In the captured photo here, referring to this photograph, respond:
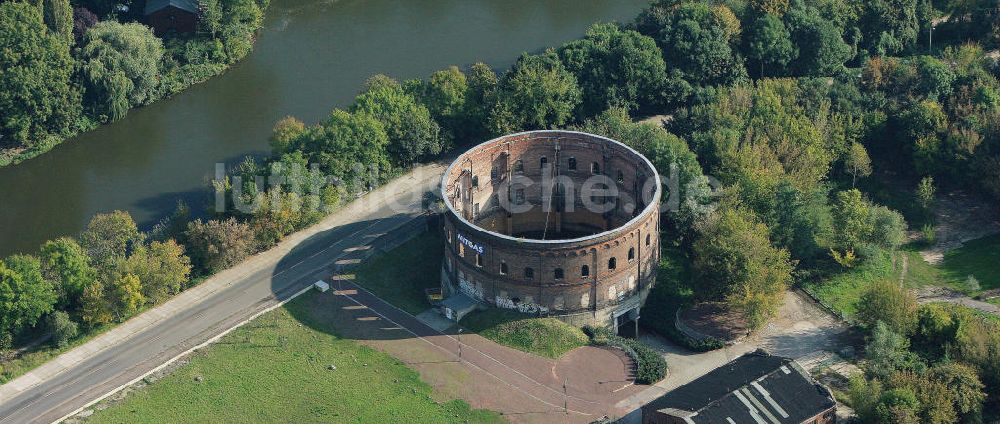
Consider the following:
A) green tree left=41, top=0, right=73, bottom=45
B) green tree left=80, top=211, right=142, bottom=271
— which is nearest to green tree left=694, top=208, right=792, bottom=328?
green tree left=80, top=211, right=142, bottom=271

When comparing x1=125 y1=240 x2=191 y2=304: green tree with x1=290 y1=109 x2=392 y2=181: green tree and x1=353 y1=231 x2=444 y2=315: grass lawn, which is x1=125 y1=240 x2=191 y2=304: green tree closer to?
x1=353 y1=231 x2=444 y2=315: grass lawn

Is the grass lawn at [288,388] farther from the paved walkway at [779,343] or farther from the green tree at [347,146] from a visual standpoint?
the green tree at [347,146]

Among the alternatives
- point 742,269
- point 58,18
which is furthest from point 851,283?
point 58,18

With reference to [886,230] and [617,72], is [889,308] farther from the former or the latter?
[617,72]

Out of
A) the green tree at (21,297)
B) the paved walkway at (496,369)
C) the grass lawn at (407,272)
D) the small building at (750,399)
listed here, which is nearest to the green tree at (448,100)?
the grass lawn at (407,272)

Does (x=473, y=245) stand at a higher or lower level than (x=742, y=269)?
higher

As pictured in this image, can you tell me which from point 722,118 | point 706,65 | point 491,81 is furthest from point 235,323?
point 706,65
